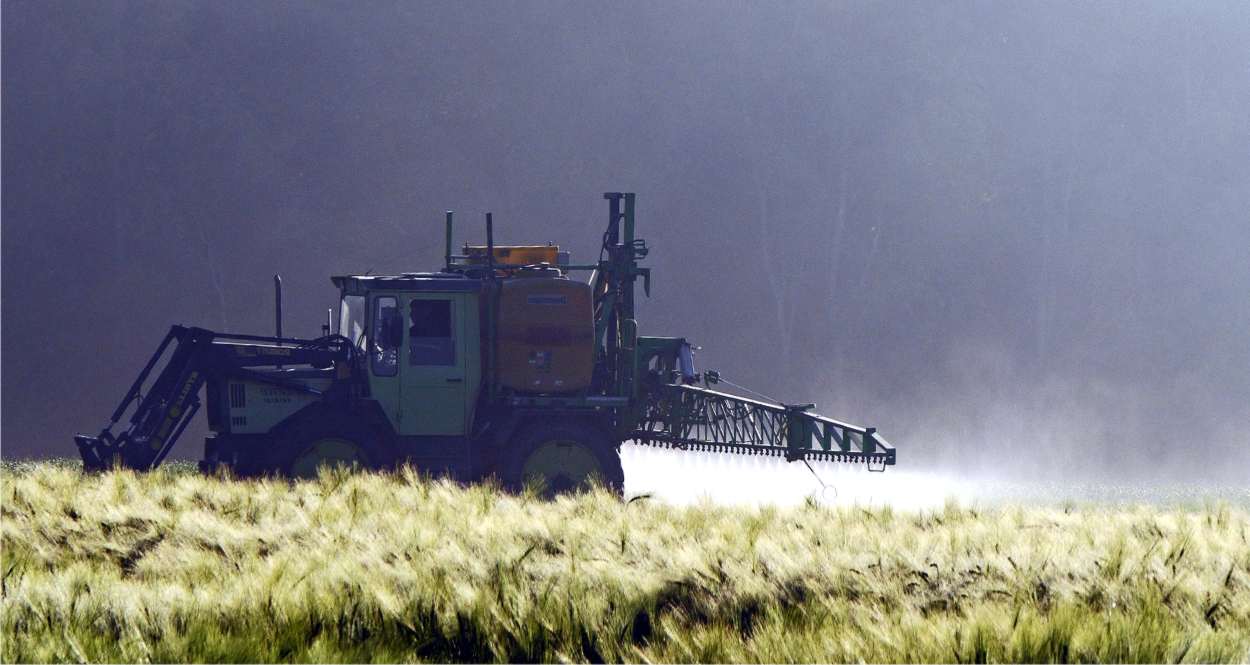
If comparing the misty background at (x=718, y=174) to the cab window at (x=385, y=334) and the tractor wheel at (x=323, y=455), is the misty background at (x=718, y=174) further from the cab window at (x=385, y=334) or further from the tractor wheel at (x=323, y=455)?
the tractor wheel at (x=323, y=455)

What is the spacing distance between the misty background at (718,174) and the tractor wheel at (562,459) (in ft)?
187

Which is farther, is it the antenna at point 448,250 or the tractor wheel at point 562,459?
the antenna at point 448,250

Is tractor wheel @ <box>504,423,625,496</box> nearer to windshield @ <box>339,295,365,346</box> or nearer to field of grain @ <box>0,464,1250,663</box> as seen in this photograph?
windshield @ <box>339,295,365,346</box>

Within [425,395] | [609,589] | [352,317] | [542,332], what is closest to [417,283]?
[352,317]

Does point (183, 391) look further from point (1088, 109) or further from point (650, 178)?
point (1088, 109)

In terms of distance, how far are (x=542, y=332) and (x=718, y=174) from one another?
7626 cm

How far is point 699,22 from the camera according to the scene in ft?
314

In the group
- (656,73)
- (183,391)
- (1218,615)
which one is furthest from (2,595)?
(656,73)

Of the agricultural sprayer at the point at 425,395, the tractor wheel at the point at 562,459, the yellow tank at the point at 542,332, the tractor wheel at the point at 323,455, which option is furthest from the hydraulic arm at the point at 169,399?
the tractor wheel at the point at 562,459

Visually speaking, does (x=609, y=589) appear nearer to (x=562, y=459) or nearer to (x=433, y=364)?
(x=562, y=459)

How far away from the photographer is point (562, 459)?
16.2 meters

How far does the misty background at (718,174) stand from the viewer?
80.2 m

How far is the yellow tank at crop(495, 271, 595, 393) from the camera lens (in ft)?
53.0

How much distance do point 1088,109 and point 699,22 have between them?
23.9 meters
